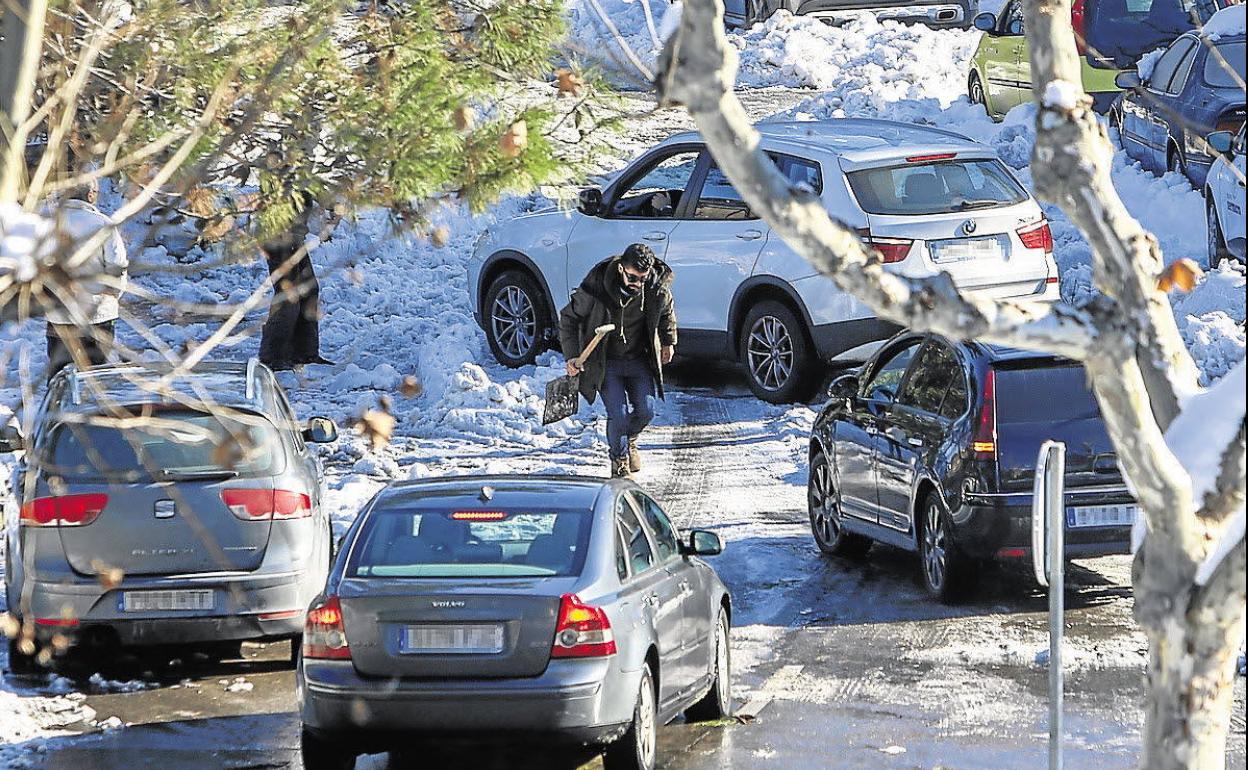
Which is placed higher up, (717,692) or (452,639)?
(452,639)

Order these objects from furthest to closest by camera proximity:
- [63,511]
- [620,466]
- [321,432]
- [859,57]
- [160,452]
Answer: [859,57] < [620,466] < [321,432] < [160,452] < [63,511]

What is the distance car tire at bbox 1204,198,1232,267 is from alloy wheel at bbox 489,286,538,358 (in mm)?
6132

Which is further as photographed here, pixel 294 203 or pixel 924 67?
pixel 924 67

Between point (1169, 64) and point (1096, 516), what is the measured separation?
11.1 meters

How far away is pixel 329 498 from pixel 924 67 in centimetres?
1781

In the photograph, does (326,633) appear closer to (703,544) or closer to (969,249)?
(703,544)

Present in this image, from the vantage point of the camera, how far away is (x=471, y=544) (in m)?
8.60

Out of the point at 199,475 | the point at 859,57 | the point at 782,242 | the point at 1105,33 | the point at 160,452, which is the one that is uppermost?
the point at 1105,33

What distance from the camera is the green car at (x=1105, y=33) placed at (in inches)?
953

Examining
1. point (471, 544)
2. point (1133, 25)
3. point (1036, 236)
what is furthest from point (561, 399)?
point (1133, 25)

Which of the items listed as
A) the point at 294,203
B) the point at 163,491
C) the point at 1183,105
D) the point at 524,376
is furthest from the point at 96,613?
the point at 1183,105

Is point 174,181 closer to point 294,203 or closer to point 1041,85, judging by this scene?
point 294,203

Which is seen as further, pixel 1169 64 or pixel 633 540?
pixel 1169 64

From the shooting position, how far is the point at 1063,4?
17.5 feet
